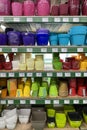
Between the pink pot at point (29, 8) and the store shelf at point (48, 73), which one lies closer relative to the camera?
the pink pot at point (29, 8)

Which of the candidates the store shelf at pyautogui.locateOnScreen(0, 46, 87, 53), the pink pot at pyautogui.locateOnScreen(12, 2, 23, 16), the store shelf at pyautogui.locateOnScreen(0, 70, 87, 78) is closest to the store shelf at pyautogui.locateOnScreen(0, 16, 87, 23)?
the pink pot at pyautogui.locateOnScreen(12, 2, 23, 16)

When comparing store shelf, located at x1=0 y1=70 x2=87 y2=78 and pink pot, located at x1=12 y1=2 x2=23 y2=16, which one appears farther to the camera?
store shelf, located at x1=0 y1=70 x2=87 y2=78

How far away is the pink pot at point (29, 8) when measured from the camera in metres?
2.75

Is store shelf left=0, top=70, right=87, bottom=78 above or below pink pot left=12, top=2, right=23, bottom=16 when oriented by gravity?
below

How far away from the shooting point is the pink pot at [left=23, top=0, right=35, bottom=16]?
275 centimetres

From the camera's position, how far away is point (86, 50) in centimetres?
279

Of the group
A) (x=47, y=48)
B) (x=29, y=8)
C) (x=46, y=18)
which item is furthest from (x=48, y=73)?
(x=29, y=8)

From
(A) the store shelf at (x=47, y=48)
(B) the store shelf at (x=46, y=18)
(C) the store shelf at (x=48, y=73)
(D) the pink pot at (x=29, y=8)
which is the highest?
(D) the pink pot at (x=29, y=8)

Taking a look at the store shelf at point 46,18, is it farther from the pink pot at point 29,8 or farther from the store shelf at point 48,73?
the store shelf at point 48,73

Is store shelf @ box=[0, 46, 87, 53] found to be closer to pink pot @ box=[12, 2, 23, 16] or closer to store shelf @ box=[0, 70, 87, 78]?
store shelf @ box=[0, 70, 87, 78]

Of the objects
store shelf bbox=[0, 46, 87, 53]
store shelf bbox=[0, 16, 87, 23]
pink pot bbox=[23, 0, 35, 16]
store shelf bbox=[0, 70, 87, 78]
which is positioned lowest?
store shelf bbox=[0, 70, 87, 78]

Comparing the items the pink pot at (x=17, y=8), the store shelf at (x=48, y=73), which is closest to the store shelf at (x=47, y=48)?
the store shelf at (x=48, y=73)

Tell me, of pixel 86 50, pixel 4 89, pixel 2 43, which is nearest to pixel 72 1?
pixel 86 50

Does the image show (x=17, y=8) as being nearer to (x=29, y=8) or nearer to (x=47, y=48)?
(x=29, y=8)
